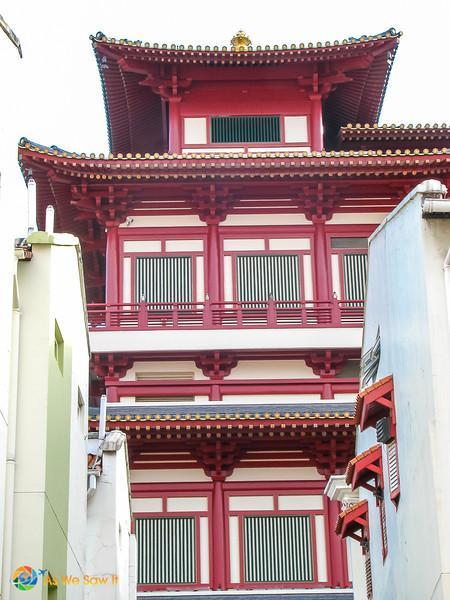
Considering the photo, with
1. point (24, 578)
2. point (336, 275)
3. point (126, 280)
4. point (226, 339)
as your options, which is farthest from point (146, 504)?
point (24, 578)

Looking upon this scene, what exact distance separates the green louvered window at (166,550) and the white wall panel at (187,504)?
284mm

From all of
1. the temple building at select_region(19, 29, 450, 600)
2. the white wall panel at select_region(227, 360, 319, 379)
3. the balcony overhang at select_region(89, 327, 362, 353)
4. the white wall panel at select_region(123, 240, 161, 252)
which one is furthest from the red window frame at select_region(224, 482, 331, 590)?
the white wall panel at select_region(123, 240, 161, 252)

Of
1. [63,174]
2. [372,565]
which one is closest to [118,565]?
[372,565]

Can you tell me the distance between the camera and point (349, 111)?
4056 cm

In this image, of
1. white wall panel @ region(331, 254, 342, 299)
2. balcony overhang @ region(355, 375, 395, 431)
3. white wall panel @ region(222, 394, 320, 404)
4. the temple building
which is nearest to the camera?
balcony overhang @ region(355, 375, 395, 431)

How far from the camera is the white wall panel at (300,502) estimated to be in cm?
3172

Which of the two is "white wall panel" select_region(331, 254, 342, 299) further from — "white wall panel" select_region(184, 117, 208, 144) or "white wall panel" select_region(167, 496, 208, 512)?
"white wall panel" select_region(167, 496, 208, 512)

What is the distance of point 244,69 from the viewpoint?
38375mm

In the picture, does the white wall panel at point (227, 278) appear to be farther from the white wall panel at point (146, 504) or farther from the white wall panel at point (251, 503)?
the white wall panel at point (146, 504)

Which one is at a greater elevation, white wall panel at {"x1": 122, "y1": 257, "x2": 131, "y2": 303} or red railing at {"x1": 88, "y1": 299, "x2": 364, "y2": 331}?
white wall panel at {"x1": 122, "y1": 257, "x2": 131, "y2": 303}

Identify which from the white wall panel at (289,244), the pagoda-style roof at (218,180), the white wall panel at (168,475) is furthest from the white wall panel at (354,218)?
the white wall panel at (168,475)

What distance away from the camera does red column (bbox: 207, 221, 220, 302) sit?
3545 cm

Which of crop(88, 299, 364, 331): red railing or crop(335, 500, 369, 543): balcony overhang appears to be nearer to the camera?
crop(335, 500, 369, 543): balcony overhang

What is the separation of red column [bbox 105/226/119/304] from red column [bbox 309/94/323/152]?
6410 millimetres
